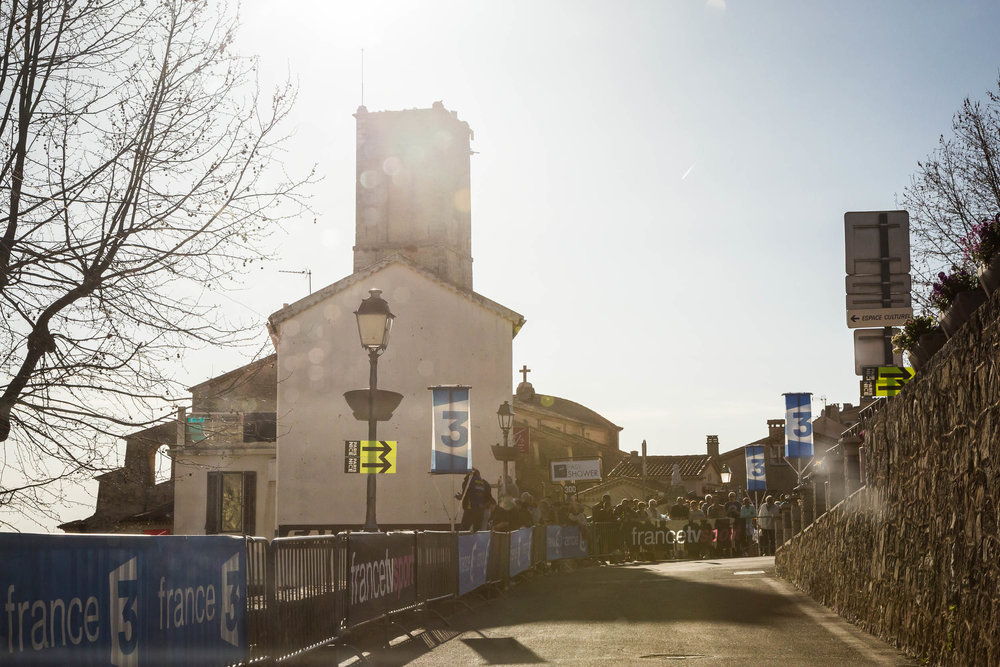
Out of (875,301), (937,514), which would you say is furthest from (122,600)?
(875,301)

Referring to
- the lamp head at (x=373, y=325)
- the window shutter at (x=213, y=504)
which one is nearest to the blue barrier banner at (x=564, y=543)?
the lamp head at (x=373, y=325)

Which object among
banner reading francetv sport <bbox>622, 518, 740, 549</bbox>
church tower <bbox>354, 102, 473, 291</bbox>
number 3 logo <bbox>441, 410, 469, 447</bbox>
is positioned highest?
church tower <bbox>354, 102, 473, 291</bbox>

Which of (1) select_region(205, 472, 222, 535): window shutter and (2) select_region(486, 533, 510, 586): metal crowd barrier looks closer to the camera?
(2) select_region(486, 533, 510, 586): metal crowd barrier

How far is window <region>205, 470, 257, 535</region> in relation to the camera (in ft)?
147

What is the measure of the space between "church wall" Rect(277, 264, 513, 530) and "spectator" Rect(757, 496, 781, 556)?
453 inches

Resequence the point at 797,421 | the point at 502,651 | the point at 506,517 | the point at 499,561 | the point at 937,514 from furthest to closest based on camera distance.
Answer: the point at 797,421, the point at 506,517, the point at 499,561, the point at 502,651, the point at 937,514

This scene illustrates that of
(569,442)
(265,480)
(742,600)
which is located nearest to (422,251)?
(265,480)

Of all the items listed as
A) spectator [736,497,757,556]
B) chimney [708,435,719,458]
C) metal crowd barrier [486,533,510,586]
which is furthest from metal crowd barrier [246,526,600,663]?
chimney [708,435,719,458]

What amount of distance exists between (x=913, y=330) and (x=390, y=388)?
3088 centimetres

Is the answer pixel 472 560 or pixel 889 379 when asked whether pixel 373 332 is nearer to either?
pixel 472 560

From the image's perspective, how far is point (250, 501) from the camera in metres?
45.2

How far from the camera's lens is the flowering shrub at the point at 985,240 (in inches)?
346

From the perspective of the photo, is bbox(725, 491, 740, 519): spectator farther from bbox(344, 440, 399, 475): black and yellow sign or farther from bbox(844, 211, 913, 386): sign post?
bbox(844, 211, 913, 386): sign post

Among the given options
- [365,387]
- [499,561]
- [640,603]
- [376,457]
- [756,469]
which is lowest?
[640,603]
